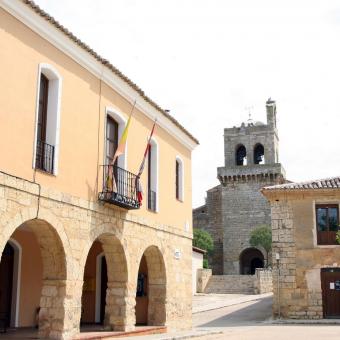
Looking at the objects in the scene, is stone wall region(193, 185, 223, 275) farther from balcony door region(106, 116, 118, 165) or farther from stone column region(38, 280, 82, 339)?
stone column region(38, 280, 82, 339)

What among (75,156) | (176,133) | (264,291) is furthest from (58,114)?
(264,291)

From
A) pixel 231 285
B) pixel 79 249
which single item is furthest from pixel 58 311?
pixel 231 285

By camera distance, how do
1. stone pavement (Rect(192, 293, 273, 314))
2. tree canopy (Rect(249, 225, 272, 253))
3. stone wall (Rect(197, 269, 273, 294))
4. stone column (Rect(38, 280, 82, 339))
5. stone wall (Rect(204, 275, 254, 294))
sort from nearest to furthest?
stone column (Rect(38, 280, 82, 339)), stone pavement (Rect(192, 293, 273, 314)), stone wall (Rect(197, 269, 273, 294)), stone wall (Rect(204, 275, 254, 294)), tree canopy (Rect(249, 225, 272, 253))

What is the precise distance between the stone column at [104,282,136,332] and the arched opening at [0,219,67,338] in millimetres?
1734

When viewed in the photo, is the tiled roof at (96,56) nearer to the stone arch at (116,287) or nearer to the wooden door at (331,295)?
the stone arch at (116,287)

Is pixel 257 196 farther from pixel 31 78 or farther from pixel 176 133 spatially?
pixel 31 78

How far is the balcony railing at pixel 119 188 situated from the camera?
12797 millimetres

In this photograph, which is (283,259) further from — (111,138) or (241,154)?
(241,154)

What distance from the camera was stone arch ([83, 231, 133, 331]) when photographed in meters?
13.5

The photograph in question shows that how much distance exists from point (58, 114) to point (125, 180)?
3.09 meters

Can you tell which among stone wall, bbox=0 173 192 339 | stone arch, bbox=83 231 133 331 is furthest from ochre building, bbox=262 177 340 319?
stone arch, bbox=83 231 133 331

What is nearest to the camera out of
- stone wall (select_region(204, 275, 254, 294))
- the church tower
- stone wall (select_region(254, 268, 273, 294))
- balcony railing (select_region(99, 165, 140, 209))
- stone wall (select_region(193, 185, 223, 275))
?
balcony railing (select_region(99, 165, 140, 209))

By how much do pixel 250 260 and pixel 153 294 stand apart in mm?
36361

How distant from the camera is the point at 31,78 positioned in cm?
1058
